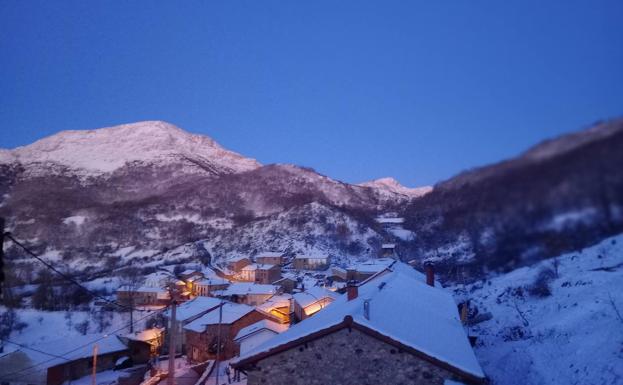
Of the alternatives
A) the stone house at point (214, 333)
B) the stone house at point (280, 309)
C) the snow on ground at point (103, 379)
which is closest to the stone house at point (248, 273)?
the stone house at point (280, 309)

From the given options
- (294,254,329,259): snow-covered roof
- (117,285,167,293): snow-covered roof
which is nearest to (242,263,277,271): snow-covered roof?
(294,254,329,259): snow-covered roof

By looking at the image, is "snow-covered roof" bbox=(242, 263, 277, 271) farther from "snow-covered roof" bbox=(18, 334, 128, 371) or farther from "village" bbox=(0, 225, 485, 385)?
"snow-covered roof" bbox=(18, 334, 128, 371)

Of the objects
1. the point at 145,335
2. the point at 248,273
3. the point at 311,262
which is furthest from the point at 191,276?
the point at 145,335

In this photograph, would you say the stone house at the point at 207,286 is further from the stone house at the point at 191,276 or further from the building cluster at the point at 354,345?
the building cluster at the point at 354,345

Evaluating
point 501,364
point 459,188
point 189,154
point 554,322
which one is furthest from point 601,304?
point 189,154

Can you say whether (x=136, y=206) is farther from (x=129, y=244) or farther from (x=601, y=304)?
(x=601, y=304)

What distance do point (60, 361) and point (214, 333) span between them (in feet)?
35.4

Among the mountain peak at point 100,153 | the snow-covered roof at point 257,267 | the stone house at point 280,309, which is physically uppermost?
the mountain peak at point 100,153

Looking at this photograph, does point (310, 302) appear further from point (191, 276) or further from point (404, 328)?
point (191, 276)

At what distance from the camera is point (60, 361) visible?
30.0 m

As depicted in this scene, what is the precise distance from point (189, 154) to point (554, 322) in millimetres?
A: 194625

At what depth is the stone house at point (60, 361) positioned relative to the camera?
1149 inches

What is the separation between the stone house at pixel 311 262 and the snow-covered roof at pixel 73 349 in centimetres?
3559

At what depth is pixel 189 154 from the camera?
196750mm
